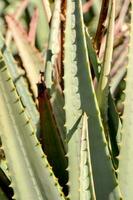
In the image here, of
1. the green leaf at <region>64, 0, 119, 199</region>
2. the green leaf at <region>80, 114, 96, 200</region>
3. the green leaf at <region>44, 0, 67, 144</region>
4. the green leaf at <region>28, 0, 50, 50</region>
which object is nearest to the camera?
the green leaf at <region>80, 114, 96, 200</region>

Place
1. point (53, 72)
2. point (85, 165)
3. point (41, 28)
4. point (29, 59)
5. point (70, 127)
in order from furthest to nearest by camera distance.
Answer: point (41, 28) < point (29, 59) < point (53, 72) < point (70, 127) < point (85, 165)

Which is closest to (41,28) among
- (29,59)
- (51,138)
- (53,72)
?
(29,59)

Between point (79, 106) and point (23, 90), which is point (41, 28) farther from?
point (79, 106)

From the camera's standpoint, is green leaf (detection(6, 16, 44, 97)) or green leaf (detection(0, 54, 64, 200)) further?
green leaf (detection(6, 16, 44, 97))

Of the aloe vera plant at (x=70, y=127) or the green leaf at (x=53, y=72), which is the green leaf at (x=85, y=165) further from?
the green leaf at (x=53, y=72)

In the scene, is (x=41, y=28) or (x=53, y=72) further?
(x=41, y=28)

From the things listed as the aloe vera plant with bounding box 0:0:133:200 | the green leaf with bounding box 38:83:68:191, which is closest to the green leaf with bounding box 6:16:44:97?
the aloe vera plant with bounding box 0:0:133:200

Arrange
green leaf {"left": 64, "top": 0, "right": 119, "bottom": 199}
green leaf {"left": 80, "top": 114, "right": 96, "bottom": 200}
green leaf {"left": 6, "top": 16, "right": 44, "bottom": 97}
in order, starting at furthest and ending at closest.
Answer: green leaf {"left": 6, "top": 16, "right": 44, "bottom": 97}
green leaf {"left": 64, "top": 0, "right": 119, "bottom": 199}
green leaf {"left": 80, "top": 114, "right": 96, "bottom": 200}

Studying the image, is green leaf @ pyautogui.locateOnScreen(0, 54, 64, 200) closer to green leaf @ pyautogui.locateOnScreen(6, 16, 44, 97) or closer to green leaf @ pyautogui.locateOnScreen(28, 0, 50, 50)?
green leaf @ pyautogui.locateOnScreen(6, 16, 44, 97)

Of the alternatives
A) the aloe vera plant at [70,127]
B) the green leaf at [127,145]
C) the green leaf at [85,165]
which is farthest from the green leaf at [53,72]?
the green leaf at [85,165]

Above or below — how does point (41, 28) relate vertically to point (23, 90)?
below

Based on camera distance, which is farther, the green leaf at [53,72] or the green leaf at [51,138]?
the green leaf at [53,72]

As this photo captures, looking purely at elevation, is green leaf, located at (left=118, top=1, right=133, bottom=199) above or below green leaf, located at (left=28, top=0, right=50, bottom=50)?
above

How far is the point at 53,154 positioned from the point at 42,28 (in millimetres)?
1183
